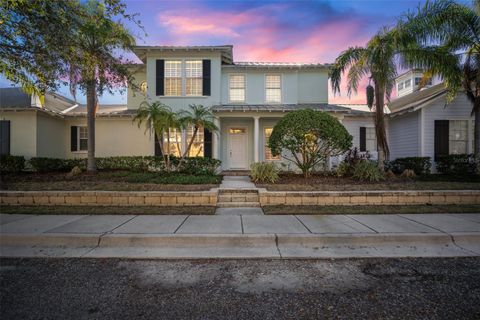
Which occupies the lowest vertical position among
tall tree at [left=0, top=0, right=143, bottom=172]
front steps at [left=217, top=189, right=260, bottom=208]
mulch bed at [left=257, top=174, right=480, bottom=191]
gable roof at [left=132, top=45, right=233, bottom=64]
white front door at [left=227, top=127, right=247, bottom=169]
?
front steps at [left=217, top=189, right=260, bottom=208]

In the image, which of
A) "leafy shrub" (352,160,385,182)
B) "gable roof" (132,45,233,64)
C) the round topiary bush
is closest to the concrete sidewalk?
"leafy shrub" (352,160,385,182)

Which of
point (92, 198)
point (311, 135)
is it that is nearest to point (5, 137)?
point (92, 198)

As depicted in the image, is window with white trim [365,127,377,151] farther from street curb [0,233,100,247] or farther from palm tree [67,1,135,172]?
street curb [0,233,100,247]

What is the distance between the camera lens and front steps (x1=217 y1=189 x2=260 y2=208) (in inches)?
298

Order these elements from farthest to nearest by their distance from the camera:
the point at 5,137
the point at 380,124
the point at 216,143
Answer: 1. the point at 216,143
2. the point at 5,137
3. the point at 380,124

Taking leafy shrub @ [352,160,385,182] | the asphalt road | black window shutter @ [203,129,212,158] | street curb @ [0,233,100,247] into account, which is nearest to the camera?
the asphalt road

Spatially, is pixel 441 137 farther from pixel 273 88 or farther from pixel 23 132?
pixel 23 132

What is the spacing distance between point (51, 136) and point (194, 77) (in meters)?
8.84

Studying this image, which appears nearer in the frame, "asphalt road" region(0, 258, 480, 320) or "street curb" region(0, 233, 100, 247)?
"asphalt road" region(0, 258, 480, 320)

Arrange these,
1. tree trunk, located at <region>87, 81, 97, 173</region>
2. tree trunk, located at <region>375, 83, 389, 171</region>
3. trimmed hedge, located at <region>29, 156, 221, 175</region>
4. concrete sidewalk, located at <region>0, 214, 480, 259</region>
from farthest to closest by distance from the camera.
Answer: trimmed hedge, located at <region>29, 156, 221, 175</region>, tree trunk, located at <region>87, 81, 97, 173</region>, tree trunk, located at <region>375, 83, 389, 171</region>, concrete sidewalk, located at <region>0, 214, 480, 259</region>

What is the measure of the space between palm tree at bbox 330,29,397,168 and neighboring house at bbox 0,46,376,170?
7.18ft

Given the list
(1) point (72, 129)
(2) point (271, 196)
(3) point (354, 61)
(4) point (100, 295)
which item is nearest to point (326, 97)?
(3) point (354, 61)

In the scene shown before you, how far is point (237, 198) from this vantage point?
7.89 m

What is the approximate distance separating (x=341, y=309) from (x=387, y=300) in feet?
2.10
